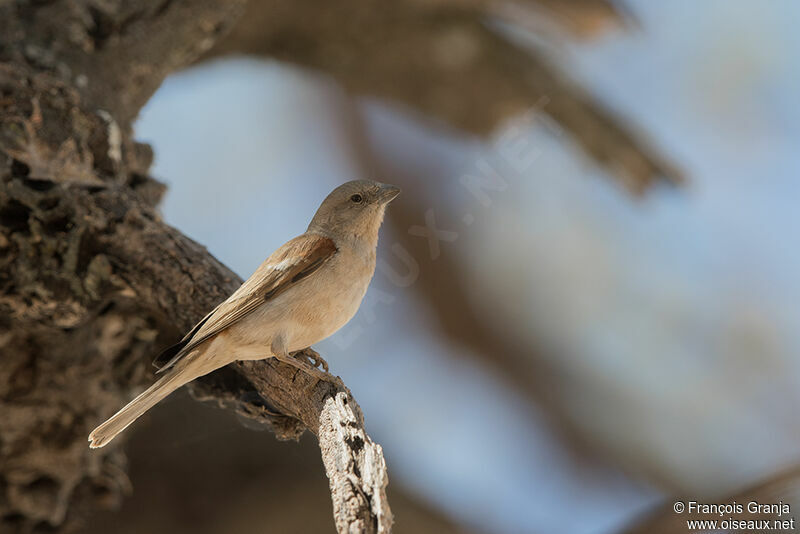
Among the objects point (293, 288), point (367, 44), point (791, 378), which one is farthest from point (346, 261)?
point (791, 378)

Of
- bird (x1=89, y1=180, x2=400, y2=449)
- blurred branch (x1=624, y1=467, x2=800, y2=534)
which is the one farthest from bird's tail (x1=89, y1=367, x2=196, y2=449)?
blurred branch (x1=624, y1=467, x2=800, y2=534)

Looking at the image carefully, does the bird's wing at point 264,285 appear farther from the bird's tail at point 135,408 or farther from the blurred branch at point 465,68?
the blurred branch at point 465,68

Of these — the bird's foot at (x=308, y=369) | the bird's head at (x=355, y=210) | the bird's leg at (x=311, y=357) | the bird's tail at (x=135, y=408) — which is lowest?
the bird's tail at (x=135, y=408)

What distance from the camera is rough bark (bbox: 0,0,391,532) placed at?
263 centimetres

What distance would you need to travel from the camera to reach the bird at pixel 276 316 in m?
2.31

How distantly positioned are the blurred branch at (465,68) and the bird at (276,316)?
107 inches

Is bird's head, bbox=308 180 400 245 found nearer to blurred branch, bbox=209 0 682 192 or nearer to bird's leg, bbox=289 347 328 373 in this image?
bird's leg, bbox=289 347 328 373

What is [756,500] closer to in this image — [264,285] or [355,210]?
[355,210]

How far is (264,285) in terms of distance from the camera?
2.43m

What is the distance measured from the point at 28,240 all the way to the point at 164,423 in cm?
148

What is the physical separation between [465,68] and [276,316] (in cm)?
340

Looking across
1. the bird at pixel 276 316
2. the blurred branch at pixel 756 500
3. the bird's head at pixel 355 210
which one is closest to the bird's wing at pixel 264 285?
the bird at pixel 276 316

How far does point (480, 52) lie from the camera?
523 centimetres

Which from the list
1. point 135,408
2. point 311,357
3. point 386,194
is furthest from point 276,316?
point 386,194
